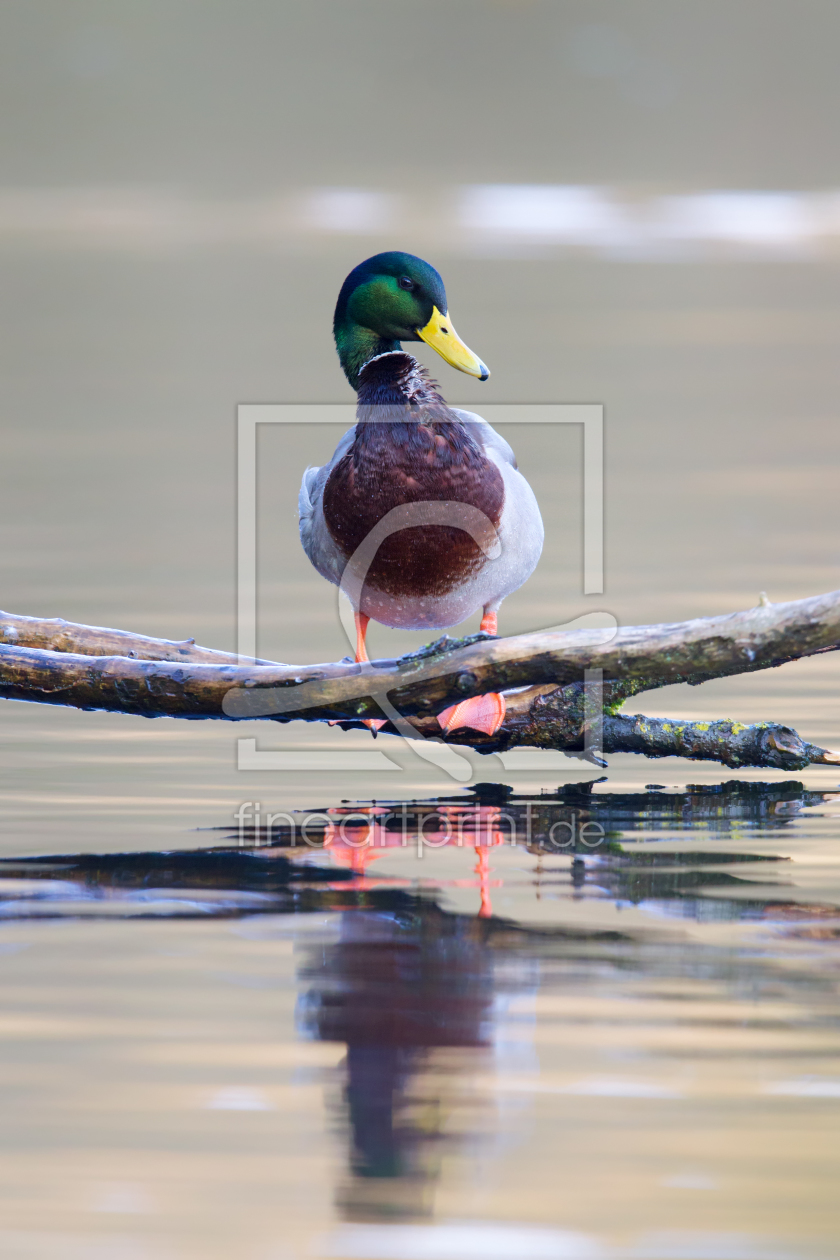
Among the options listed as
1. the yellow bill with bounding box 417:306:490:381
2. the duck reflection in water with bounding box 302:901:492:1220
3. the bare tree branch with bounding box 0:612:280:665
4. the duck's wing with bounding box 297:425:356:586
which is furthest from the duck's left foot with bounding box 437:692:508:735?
the duck reflection in water with bounding box 302:901:492:1220

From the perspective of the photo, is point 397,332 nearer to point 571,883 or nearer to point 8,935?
point 571,883

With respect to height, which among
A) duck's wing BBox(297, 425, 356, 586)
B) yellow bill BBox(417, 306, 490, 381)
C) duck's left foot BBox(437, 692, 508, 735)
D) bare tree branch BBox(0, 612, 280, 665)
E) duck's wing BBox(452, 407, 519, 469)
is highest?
yellow bill BBox(417, 306, 490, 381)

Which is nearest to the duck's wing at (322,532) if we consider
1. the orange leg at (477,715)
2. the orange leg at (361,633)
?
the orange leg at (361,633)

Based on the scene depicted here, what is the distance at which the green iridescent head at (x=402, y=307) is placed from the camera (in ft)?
13.2

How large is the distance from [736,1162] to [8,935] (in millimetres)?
1298

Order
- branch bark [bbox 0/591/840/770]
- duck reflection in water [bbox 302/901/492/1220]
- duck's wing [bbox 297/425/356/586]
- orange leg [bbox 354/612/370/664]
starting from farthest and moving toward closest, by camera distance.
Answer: orange leg [bbox 354/612/370/664], duck's wing [bbox 297/425/356/586], branch bark [bbox 0/591/840/770], duck reflection in water [bbox 302/901/492/1220]

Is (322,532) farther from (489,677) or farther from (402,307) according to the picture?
(489,677)

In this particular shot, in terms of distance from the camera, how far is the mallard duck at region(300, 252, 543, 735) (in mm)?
3752

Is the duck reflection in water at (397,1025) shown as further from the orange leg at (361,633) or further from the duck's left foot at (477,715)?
the orange leg at (361,633)

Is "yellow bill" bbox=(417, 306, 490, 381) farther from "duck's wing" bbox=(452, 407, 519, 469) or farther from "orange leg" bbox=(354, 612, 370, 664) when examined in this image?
"orange leg" bbox=(354, 612, 370, 664)

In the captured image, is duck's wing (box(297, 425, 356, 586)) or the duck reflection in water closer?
the duck reflection in water

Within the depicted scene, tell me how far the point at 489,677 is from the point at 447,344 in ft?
4.39

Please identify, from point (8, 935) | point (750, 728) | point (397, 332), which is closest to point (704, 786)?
point (750, 728)

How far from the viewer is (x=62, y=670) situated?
3406mm
